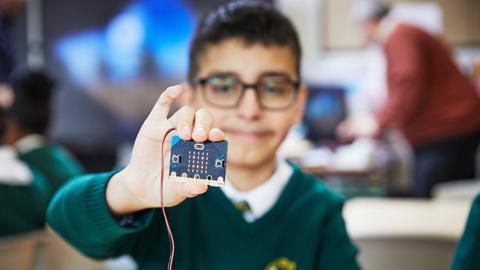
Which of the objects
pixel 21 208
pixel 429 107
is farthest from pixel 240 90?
pixel 429 107

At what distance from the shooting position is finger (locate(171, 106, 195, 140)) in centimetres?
57

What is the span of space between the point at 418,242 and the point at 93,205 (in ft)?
2.07

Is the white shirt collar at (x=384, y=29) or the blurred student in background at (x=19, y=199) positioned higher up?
the white shirt collar at (x=384, y=29)

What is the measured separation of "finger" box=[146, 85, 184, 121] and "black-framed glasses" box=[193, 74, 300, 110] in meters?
0.30

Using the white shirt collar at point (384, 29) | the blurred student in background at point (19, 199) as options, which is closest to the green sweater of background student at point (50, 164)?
the blurred student in background at point (19, 199)

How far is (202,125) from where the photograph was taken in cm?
57

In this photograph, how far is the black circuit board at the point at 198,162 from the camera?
556mm

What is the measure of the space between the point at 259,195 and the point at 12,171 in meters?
0.90

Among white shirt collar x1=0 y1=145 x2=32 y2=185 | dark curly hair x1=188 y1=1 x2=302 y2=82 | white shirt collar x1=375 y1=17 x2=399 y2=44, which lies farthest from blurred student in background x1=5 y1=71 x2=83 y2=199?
white shirt collar x1=375 y1=17 x2=399 y2=44

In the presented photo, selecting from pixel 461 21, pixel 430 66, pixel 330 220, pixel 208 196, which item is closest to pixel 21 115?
pixel 208 196

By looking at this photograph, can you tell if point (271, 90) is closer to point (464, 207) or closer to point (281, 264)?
point (281, 264)

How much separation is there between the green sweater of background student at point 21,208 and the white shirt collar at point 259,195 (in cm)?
73

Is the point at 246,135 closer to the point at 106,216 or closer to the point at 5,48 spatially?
the point at 106,216

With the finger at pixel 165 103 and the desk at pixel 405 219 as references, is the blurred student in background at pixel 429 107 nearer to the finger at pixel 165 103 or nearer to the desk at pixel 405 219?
the desk at pixel 405 219
